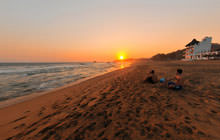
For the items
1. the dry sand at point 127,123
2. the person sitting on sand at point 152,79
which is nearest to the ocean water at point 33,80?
the dry sand at point 127,123

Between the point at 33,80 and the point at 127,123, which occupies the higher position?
the point at 127,123

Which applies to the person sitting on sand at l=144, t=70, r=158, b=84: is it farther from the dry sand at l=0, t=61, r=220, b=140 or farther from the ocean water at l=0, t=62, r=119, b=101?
the ocean water at l=0, t=62, r=119, b=101

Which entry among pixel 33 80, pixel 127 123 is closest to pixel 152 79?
pixel 127 123

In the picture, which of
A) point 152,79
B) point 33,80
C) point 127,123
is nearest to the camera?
point 127,123

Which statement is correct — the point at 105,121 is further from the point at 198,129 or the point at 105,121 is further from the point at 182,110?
the point at 182,110

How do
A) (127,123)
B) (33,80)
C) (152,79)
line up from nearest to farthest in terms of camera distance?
(127,123) → (152,79) → (33,80)

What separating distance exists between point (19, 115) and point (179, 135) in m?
6.49

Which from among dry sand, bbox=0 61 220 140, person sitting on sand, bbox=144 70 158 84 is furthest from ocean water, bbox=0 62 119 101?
person sitting on sand, bbox=144 70 158 84

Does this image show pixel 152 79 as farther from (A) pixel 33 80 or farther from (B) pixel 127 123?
(A) pixel 33 80

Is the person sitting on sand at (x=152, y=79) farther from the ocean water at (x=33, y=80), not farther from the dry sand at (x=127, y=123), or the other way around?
the ocean water at (x=33, y=80)

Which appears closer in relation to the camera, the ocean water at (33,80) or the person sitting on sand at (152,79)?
the person sitting on sand at (152,79)

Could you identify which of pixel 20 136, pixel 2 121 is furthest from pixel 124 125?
pixel 2 121

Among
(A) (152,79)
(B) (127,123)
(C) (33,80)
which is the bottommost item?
(C) (33,80)

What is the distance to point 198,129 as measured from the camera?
234 cm
